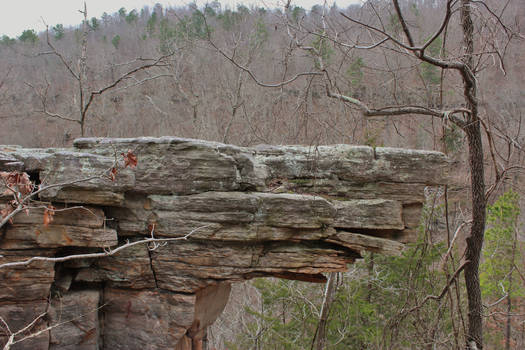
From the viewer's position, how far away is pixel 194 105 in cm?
1523

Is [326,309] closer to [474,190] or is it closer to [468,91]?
[474,190]

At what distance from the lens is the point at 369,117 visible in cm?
509

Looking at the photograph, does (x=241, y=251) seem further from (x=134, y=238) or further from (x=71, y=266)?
(x=71, y=266)

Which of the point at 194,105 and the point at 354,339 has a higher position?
the point at 194,105

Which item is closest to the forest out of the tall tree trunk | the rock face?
the tall tree trunk

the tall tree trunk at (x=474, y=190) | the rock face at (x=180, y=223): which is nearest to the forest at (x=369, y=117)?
the tall tree trunk at (x=474, y=190)

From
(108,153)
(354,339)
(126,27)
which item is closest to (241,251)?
(108,153)

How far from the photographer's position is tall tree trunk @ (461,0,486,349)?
160 inches

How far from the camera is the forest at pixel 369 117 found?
4.24 meters

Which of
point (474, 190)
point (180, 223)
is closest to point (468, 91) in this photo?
point (474, 190)

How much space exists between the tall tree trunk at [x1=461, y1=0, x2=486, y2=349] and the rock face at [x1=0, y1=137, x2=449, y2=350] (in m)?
0.44

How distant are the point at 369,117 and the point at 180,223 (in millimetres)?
2615

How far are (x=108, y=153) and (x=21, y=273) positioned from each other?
1539mm

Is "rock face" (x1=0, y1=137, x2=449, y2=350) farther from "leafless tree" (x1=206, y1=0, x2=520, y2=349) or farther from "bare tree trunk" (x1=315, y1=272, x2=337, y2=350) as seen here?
"bare tree trunk" (x1=315, y1=272, x2=337, y2=350)
